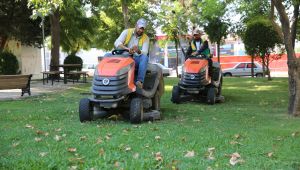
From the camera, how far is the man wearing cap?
995 cm

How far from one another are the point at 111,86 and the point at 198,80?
16.2 ft

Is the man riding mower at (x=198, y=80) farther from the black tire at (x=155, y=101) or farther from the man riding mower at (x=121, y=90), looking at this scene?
the man riding mower at (x=121, y=90)

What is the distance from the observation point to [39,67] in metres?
35.0

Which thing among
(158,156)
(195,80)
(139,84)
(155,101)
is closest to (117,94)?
(139,84)

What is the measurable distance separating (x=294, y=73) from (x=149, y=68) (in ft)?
10.8

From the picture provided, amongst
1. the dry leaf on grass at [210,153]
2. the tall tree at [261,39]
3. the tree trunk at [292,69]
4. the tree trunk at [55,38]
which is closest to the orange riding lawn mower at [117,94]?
the dry leaf on grass at [210,153]

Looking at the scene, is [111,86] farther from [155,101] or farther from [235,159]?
[235,159]

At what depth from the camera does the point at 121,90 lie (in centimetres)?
938

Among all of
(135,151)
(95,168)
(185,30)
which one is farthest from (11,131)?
(185,30)

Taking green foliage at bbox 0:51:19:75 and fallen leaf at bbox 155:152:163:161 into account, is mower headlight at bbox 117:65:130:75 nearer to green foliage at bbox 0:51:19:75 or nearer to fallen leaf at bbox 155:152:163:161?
fallen leaf at bbox 155:152:163:161

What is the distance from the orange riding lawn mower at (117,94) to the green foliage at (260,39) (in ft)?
55.9

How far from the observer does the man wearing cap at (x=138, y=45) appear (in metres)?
9.95

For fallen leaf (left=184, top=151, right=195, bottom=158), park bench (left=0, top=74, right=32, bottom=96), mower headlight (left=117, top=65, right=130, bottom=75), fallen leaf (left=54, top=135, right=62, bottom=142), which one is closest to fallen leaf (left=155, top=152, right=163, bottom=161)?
fallen leaf (left=184, top=151, right=195, bottom=158)

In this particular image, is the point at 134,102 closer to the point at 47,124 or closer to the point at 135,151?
the point at 47,124
